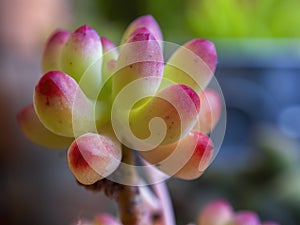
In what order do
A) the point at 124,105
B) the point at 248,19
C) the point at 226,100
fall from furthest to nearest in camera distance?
the point at 248,19 < the point at 226,100 < the point at 124,105

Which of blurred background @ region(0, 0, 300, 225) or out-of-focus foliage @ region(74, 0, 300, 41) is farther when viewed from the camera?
out-of-focus foliage @ region(74, 0, 300, 41)

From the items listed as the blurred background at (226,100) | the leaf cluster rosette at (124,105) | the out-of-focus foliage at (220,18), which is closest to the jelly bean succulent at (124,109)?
the leaf cluster rosette at (124,105)

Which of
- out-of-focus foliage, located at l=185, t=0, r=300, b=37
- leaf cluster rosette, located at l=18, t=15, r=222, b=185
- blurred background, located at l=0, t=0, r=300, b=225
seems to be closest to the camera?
leaf cluster rosette, located at l=18, t=15, r=222, b=185

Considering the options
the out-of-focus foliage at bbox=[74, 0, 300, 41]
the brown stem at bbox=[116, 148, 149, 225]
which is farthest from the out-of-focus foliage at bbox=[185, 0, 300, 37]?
the brown stem at bbox=[116, 148, 149, 225]

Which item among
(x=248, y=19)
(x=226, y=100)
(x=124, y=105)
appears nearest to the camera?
(x=124, y=105)

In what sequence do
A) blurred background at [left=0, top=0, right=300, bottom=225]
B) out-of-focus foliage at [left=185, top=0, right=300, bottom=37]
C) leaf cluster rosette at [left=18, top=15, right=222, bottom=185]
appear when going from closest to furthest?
leaf cluster rosette at [left=18, top=15, right=222, bottom=185]
blurred background at [left=0, top=0, right=300, bottom=225]
out-of-focus foliage at [left=185, top=0, right=300, bottom=37]

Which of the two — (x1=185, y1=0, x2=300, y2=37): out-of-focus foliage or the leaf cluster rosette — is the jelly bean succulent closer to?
the leaf cluster rosette

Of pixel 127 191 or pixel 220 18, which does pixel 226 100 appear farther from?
pixel 127 191

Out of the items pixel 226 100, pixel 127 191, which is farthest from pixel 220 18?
pixel 127 191
